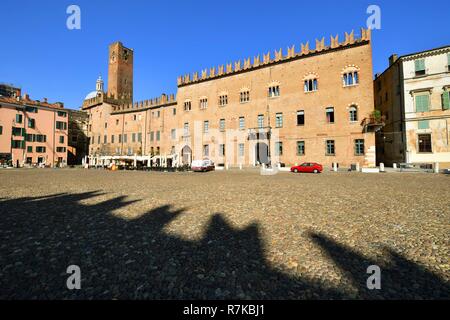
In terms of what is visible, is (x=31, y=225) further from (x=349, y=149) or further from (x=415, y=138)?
(x=415, y=138)

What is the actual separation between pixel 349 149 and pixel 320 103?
22.6 feet

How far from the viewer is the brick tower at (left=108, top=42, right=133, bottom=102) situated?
193ft

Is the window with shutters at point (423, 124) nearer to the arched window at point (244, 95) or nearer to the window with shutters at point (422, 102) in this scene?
the window with shutters at point (422, 102)

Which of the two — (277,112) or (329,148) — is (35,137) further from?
(329,148)

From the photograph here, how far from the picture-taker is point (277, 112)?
32156 mm

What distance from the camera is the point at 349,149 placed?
2720cm

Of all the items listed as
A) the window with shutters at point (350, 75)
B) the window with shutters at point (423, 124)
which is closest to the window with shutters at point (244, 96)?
the window with shutters at point (350, 75)

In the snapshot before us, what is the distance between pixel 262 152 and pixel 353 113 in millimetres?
12478

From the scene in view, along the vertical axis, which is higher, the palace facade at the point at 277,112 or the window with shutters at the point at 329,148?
the palace facade at the point at 277,112

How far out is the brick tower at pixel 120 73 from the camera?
58.9m

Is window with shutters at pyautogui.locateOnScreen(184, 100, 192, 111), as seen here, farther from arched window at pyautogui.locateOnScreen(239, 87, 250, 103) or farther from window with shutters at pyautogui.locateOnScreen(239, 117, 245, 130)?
window with shutters at pyautogui.locateOnScreen(239, 117, 245, 130)

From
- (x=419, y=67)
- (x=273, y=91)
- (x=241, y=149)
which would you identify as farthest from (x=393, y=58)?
(x=241, y=149)

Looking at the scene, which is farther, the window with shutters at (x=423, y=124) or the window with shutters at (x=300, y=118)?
the window with shutters at (x=300, y=118)
